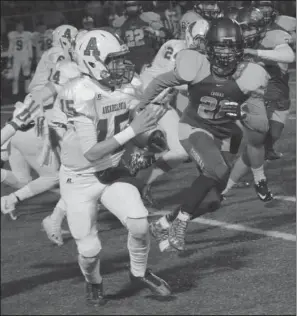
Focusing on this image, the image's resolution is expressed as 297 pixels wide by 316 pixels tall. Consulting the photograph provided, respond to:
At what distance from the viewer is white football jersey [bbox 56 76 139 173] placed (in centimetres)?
602

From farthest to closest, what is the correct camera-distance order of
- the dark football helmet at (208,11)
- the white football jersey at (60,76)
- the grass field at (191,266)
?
the dark football helmet at (208,11) → the white football jersey at (60,76) → the grass field at (191,266)

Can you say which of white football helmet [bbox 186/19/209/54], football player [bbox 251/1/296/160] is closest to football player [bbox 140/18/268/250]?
white football helmet [bbox 186/19/209/54]

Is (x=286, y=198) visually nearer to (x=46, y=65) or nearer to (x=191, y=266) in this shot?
(x=191, y=266)

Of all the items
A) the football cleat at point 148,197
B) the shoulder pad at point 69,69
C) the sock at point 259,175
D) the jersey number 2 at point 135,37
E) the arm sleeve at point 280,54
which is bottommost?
the football cleat at point 148,197

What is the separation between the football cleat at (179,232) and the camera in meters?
6.97

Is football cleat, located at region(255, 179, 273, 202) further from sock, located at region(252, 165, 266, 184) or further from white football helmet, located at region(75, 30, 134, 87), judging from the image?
white football helmet, located at region(75, 30, 134, 87)

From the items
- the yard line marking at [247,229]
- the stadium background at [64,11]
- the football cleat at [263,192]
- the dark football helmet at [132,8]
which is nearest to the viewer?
the yard line marking at [247,229]

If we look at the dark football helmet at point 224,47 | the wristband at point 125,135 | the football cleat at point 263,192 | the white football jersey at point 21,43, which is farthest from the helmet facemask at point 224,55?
the white football jersey at point 21,43

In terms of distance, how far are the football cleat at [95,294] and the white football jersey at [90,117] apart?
0.73 m

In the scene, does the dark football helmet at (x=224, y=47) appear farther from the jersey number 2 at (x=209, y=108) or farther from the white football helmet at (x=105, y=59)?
the white football helmet at (x=105, y=59)

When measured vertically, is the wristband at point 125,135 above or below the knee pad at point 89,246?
above

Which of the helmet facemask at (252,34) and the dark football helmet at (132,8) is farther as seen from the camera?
the dark football helmet at (132,8)

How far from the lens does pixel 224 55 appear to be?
702cm

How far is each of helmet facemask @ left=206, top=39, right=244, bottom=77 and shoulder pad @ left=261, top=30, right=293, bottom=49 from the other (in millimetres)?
2000
